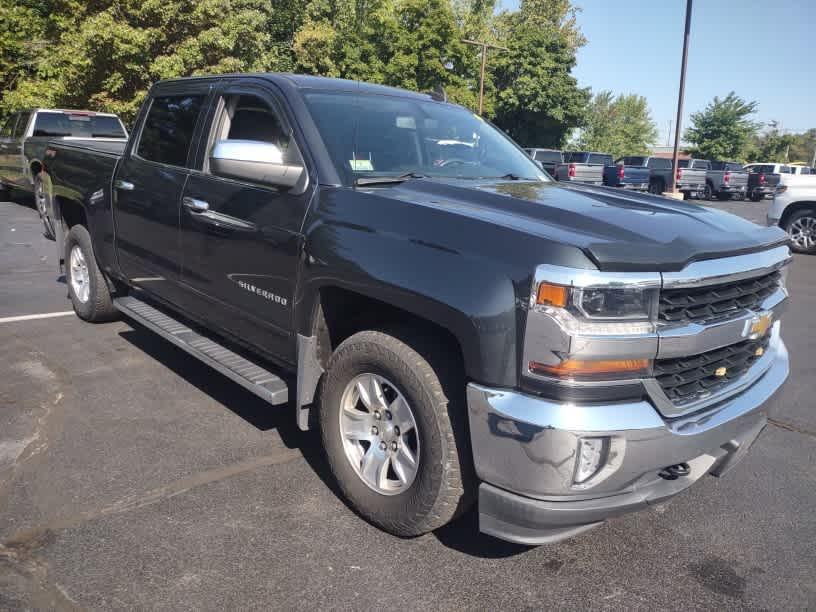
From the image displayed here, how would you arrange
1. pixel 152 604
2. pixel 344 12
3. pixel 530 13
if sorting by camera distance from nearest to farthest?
pixel 152 604 → pixel 344 12 → pixel 530 13

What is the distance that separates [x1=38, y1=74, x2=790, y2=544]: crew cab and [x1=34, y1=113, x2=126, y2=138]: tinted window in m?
9.70

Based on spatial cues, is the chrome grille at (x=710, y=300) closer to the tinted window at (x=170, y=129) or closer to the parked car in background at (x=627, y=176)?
the tinted window at (x=170, y=129)

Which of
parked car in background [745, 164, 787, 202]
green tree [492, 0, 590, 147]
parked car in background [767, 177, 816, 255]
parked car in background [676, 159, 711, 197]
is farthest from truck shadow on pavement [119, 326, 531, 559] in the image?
green tree [492, 0, 590, 147]

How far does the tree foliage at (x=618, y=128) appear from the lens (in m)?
72.7

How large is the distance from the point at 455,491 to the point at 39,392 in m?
3.17

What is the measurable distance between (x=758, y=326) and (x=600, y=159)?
90.3 feet

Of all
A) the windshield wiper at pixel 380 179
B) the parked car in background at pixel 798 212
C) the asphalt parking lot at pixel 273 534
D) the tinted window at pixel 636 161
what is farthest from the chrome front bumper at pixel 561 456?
the tinted window at pixel 636 161


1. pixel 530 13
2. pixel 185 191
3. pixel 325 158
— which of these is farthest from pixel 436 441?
pixel 530 13

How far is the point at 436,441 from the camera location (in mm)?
2518

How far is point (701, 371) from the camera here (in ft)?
8.32

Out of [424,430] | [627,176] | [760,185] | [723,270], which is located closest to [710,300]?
[723,270]

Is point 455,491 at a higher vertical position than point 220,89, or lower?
lower

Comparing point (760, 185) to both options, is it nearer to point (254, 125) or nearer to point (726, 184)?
point (726, 184)

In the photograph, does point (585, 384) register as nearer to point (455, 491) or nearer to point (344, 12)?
point (455, 491)
